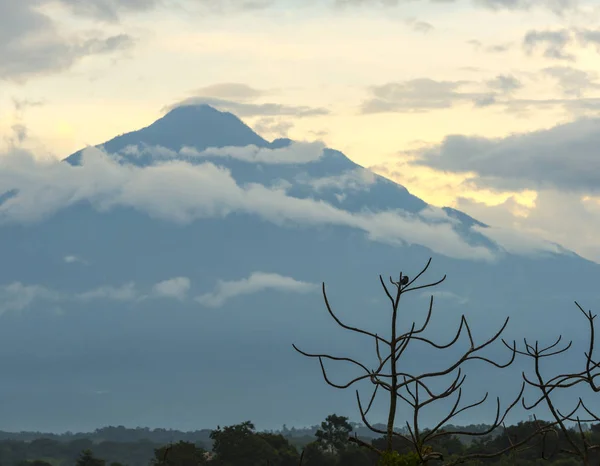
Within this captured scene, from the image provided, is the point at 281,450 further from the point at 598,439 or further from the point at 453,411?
the point at 453,411

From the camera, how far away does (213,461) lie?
91.6 metres

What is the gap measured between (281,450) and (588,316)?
87.5 m

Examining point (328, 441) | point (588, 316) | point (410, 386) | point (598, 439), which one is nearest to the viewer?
point (588, 316)

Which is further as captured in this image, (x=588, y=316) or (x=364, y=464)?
(x=364, y=464)

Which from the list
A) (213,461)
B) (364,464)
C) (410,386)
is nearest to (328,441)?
(364,464)

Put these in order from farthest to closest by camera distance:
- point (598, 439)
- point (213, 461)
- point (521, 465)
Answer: point (213, 461) → point (598, 439) → point (521, 465)

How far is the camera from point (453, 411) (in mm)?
7738

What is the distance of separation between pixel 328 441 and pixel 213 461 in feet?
71.2

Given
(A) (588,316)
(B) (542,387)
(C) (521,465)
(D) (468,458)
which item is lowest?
(D) (468,458)

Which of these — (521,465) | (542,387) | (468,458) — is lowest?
(468,458)

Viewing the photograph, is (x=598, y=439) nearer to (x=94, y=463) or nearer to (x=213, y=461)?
(x=213, y=461)

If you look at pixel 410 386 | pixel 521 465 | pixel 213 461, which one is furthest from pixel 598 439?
pixel 410 386

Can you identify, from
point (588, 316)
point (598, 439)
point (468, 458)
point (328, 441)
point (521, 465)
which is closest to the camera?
point (468, 458)

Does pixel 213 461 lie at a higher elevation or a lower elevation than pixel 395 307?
higher
